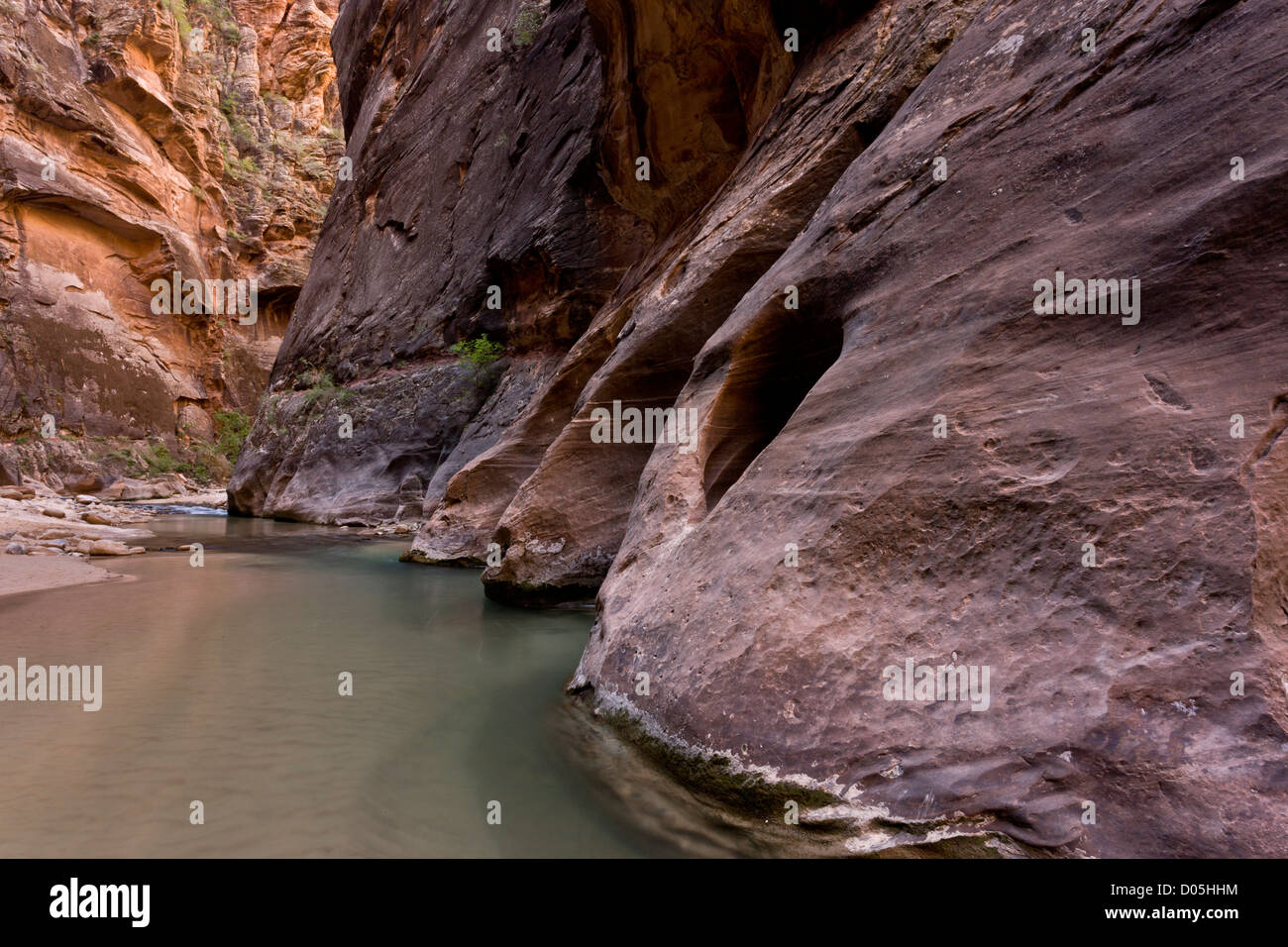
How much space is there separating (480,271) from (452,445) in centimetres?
420

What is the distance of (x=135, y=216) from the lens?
25.1 m

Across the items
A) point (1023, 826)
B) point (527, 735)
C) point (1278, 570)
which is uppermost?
point (1278, 570)

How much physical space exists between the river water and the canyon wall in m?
23.0

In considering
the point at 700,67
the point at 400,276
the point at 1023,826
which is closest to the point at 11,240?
the point at 400,276

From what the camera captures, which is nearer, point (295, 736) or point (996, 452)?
point (996, 452)

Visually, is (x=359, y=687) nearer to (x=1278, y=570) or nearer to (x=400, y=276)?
(x=1278, y=570)

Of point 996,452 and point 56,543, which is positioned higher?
point 996,452

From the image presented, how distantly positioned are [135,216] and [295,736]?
31.2 metres

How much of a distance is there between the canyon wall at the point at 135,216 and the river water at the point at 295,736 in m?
23.0

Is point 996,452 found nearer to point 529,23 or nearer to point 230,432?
point 529,23

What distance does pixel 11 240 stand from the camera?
21547 millimetres

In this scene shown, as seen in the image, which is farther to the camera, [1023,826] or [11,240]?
[11,240]

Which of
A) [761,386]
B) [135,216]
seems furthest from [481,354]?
[135,216]

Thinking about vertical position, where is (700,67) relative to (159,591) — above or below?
above
